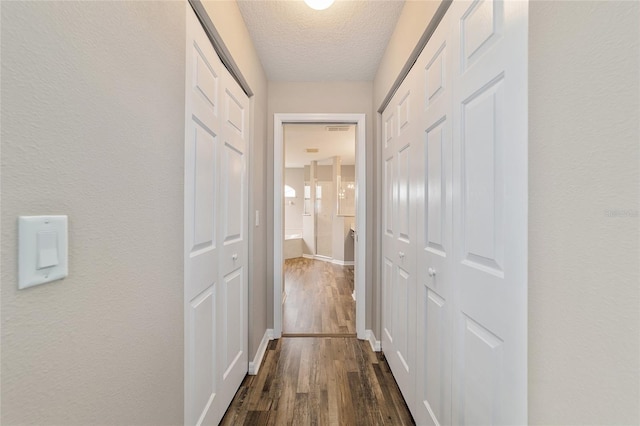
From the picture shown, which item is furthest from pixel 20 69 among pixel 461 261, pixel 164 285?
pixel 461 261

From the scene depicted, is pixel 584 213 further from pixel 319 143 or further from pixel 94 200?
pixel 319 143

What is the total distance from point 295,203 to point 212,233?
22.3 feet

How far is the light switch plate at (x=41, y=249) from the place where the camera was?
0.47m

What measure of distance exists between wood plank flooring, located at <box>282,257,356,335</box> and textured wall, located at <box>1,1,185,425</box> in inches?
76.0

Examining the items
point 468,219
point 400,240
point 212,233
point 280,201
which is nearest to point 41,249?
point 212,233

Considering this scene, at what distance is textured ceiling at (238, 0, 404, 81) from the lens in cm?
171

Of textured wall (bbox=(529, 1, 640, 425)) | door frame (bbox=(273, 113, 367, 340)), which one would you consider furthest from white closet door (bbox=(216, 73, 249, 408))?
textured wall (bbox=(529, 1, 640, 425))

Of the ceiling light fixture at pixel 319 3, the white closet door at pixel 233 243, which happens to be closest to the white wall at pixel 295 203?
the white closet door at pixel 233 243

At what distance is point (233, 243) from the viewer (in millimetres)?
1703

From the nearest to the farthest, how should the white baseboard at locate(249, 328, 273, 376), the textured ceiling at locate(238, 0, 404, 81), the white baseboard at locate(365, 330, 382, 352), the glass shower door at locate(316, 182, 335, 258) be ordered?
the textured ceiling at locate(238, 0, 404, 81)
the white baseboard at locate(249, 328, 273, 376)
the white baseboard at locate(365, 330, 382, 352)
the glass shower door at locate(316, 182, 335, 258)

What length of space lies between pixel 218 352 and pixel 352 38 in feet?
7.23

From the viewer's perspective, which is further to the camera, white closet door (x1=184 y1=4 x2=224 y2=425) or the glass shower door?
the glass shower door

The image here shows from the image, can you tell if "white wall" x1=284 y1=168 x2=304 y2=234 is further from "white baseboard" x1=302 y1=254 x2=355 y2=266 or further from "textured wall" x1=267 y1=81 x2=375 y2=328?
"textured wall" x1=267 y1=81 x2=375 y2=328

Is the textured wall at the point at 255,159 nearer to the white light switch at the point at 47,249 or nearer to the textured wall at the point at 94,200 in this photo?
the textured wall at the point at 94,200
